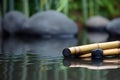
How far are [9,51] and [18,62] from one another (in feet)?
4.30

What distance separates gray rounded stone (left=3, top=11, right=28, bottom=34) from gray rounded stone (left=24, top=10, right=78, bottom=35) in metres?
0.47

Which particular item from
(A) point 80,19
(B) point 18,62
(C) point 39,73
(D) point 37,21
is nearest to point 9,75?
(C) point 39,73

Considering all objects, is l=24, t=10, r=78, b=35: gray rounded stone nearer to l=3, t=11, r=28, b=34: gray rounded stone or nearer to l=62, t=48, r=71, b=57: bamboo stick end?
l=3, t=11, r=28, b=34: gray rounded stone

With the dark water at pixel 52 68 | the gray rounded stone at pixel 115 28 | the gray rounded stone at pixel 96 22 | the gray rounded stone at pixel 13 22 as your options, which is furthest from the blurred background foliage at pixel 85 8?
the dark water at pixel 52 68

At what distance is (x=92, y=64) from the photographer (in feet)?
17.0

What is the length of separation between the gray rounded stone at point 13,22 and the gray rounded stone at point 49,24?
18.3 inches

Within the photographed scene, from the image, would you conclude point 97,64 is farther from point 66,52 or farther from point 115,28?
point 115,28

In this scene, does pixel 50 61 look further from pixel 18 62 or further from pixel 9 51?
pixel 9 51

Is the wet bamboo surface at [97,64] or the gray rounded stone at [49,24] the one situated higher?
the gray rounded stone at [49,24]

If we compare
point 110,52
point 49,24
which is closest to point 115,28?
point 49,24

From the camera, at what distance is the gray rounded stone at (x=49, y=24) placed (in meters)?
10.6

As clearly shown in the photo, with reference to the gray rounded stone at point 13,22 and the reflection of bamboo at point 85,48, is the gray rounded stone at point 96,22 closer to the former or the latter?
the gray rounded stone at point 13,22

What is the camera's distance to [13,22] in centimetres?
1148

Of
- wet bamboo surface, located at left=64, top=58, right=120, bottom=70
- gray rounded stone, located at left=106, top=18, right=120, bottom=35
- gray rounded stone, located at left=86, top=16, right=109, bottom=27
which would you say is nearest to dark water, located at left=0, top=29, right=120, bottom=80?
wet bamboo surface, located at left=64, top=58, right=120, bottom=70
